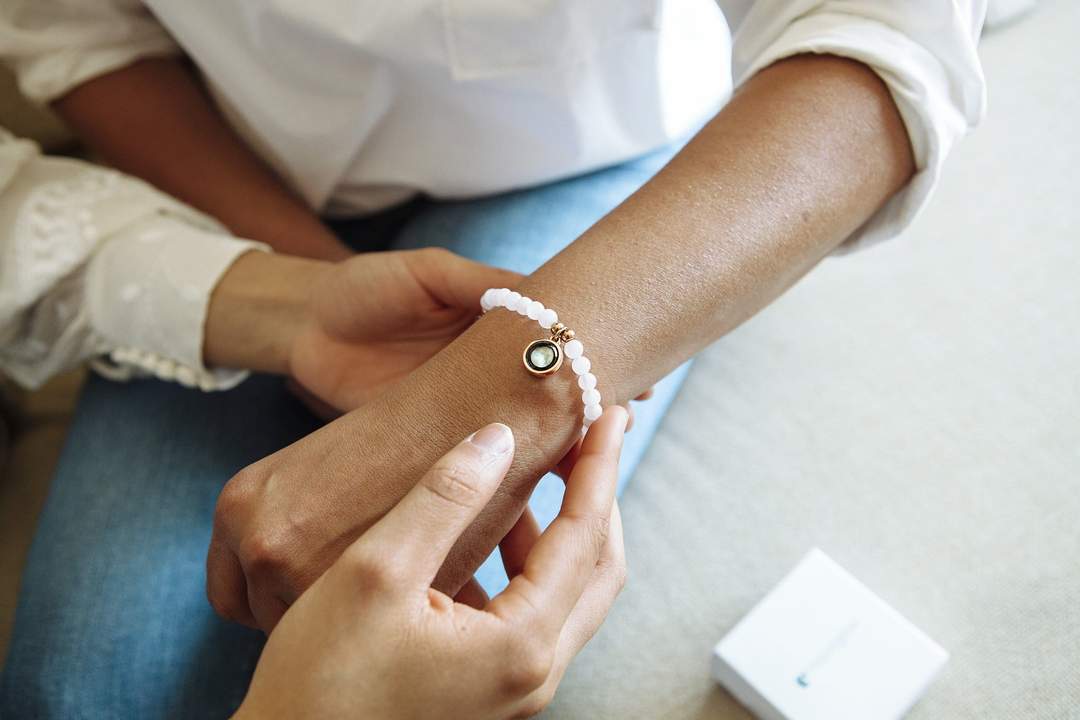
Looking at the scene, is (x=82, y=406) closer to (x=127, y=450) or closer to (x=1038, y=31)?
(x=127, y=450)

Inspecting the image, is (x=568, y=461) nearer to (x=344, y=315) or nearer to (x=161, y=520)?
(x=344, y=315)

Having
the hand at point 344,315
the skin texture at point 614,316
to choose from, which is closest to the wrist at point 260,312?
the hand at point 344,315

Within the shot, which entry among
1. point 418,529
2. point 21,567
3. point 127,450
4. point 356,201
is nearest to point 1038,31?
point 356,201

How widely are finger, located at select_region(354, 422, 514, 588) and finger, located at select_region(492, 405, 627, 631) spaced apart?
0.05m

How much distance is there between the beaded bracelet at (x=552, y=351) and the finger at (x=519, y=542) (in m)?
0.10

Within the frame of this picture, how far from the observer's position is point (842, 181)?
67cm

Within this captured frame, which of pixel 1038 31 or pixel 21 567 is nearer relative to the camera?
pixel 21 567

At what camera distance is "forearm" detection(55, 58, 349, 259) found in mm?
1016

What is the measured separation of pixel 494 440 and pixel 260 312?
0.45m

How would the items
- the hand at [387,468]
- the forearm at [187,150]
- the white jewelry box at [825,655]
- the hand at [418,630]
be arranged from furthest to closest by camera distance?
the forearm at [187,150], the white jewelry box at [825,655], the hand at [387,468], the hand at [418,630]

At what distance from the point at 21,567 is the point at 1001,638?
4.34ft

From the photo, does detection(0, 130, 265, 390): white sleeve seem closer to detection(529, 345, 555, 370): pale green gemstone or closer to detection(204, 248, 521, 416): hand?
detection(204, 248, 521, 416): hand

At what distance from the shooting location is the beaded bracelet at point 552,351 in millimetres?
614

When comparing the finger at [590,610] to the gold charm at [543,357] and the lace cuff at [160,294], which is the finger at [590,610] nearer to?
the gold charm at [543,357]
